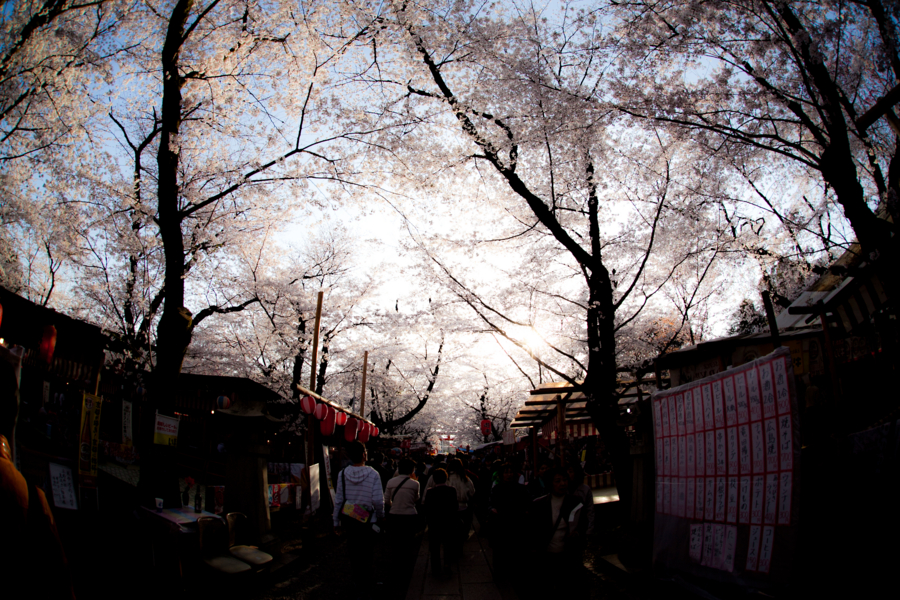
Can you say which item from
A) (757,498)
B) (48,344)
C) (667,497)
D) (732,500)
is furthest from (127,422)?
(757,498)

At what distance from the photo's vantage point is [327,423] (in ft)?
39.9

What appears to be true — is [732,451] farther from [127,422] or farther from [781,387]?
[127,422]

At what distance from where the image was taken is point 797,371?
8141 mm

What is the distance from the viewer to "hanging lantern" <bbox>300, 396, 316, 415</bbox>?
1110 centimetres

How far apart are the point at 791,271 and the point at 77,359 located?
54.7ft

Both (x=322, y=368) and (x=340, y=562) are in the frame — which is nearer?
(x=340, y=562)

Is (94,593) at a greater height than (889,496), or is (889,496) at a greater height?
(889,496)

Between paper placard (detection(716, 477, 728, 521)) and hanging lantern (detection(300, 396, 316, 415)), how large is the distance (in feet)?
28.4

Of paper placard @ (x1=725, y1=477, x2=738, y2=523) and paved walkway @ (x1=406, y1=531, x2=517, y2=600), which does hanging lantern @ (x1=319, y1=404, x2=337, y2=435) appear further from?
paper placard @ (x1=725, y1=477, x2=738, y2=523)

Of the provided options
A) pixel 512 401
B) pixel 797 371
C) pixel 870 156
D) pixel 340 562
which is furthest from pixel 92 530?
pixel 512 401

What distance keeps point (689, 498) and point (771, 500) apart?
1.23 metres

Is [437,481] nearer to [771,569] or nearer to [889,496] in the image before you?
[771,569]

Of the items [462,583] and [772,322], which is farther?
[462,583]

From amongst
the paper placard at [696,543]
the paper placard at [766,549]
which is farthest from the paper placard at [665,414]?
the paper placard at [766,549]
